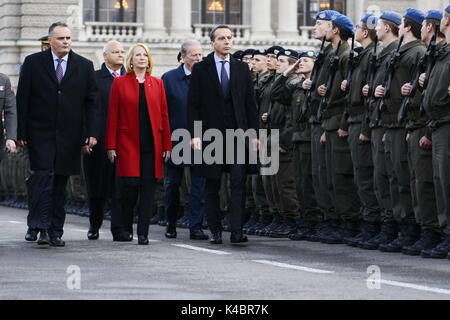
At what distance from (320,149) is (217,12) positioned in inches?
1437

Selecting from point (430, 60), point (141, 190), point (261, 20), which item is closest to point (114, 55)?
point (141, 190)

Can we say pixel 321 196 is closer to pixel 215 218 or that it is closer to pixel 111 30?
pixel 215 218

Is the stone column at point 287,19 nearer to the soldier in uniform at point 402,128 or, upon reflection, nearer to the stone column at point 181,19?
the stone column at point 181,19

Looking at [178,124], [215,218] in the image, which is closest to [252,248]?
[215,218]

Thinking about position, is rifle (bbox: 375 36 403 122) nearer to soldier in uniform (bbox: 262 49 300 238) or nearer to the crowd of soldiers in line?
the crowd of soldiers in line

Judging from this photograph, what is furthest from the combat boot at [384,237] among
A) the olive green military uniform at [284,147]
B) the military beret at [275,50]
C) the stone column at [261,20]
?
the stone column at [261,20]

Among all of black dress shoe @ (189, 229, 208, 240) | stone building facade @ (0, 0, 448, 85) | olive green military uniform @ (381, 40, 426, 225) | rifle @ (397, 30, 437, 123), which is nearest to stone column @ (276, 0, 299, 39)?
stone building facade @ (0, 0, 448, 85)

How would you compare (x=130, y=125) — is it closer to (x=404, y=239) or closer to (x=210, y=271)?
(x=404, y=239)

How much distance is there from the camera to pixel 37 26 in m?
52.8

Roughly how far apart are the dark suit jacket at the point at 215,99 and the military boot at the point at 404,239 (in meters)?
2.06

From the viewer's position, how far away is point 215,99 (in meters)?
18.1

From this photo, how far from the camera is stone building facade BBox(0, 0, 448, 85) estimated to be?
52.5 m

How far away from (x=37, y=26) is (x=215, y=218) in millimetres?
35489

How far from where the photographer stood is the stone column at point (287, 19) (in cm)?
5566
